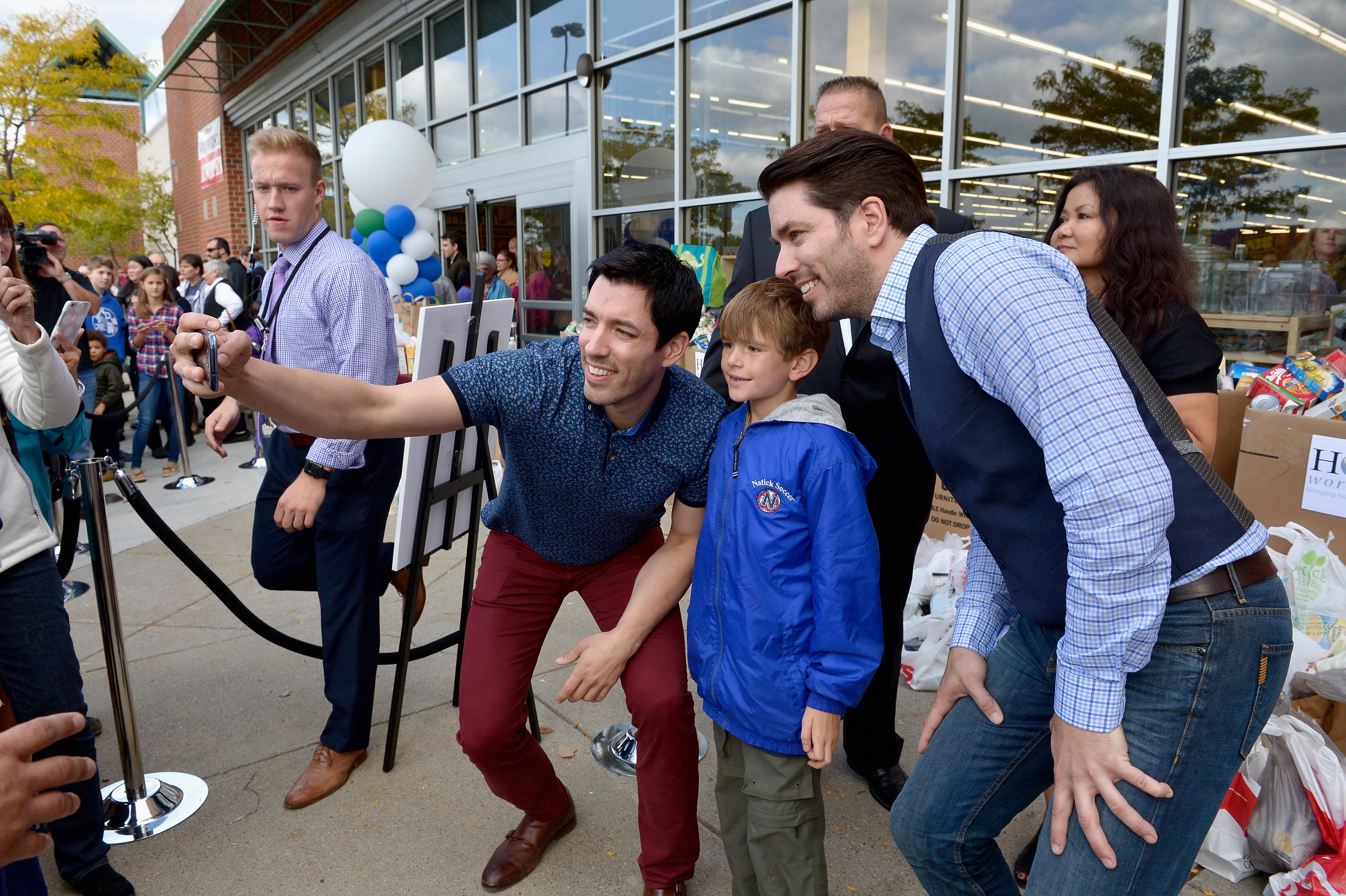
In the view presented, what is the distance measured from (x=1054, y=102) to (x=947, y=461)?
4462 millimetres

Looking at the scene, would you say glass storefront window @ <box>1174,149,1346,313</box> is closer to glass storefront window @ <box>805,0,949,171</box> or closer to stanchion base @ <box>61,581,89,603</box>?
glass storefront window @ <box>805,0,949,171</box>

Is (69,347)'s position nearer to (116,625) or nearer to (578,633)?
(116,625)

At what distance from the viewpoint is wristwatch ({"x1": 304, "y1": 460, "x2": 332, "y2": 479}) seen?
2660 millimetres

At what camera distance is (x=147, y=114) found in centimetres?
3750

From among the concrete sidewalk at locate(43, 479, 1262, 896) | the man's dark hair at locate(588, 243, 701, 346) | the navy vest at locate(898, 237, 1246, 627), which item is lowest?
the concrete sidewalk at locate(43, 479, 1262, 896)

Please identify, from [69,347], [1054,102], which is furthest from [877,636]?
[1054,102]

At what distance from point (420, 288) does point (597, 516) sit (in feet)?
24.3

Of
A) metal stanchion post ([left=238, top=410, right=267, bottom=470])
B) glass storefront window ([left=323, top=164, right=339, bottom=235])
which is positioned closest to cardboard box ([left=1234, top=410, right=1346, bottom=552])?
metal stanchion post ([left=238, top=410, right=267, bottom=470])

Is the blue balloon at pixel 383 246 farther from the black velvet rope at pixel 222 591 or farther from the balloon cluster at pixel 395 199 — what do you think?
the black velvet rope at pixel 222 591

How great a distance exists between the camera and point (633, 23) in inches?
320

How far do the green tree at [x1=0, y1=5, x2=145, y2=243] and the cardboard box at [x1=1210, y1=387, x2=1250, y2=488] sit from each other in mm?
17245

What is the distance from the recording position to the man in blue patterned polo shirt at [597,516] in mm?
2104

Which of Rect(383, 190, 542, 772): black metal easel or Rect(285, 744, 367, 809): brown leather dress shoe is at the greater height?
Rect(383, 190, 542, 772): black metal easel

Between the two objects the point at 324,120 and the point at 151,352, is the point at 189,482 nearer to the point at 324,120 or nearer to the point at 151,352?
the point at 151,352
